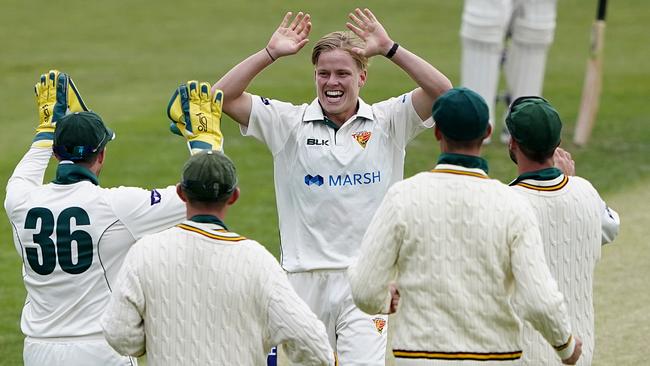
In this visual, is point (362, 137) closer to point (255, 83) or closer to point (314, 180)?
point (314, 180)

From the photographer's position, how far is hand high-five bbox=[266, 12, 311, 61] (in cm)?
630

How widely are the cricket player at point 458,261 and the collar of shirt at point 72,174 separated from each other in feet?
4.44

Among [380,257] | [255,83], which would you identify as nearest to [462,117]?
[380,257]

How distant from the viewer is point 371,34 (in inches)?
246

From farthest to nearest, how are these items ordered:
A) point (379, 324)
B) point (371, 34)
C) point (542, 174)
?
point (371, 34), point (379, 324), point (542, 174)

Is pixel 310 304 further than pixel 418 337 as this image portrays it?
Yes

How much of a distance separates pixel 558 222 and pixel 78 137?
1970 millimetres

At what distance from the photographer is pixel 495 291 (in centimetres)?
464

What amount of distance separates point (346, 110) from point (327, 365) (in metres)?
1.97

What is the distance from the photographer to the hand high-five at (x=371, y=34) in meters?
6.21

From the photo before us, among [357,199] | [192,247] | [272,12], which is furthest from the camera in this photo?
[272,12]

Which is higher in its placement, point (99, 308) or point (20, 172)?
point (20, 172)

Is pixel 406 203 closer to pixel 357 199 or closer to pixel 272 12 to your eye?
pixel 357 199

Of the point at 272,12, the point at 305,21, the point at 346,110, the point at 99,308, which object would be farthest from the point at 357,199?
the point at 272,12
